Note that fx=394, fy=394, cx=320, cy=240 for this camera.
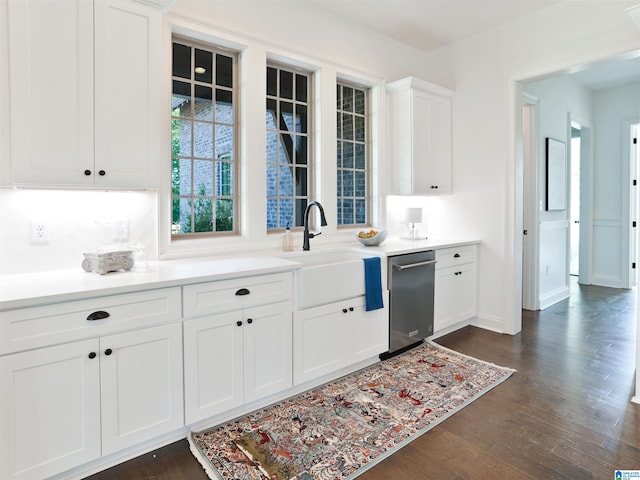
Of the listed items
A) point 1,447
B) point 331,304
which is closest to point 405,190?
point 331,304

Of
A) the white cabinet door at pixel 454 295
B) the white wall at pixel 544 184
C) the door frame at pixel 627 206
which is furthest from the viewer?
the door frame at pixel 627 206

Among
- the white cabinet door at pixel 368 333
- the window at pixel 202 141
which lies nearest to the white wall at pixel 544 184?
the white cabinet door at pixel 368 333

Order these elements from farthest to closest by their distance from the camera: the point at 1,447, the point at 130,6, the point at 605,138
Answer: the point at 605,138
the point at 130,6
the point at 1,447

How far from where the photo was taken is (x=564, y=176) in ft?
17.6

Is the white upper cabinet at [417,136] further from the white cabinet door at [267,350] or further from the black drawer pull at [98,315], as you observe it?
the black drawer pull at [98,315]

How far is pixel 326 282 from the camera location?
2.66m

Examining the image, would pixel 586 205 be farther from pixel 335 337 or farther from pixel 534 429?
pixel 335 337

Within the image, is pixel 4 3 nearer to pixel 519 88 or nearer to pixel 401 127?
pixel 401 127

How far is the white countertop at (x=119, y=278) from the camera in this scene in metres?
1.68

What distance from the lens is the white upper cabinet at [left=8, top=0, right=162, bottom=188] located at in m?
1.88

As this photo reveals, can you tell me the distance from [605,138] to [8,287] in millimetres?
7390

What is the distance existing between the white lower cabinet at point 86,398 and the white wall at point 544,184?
4.46 metres

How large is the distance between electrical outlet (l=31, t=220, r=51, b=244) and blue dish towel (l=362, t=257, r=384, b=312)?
2.02 metres

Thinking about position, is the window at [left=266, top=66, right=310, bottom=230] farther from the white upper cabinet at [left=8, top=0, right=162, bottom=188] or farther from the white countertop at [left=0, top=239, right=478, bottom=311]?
the white upper cabinet at [left=8, top=0, right=162, bottom=188]
